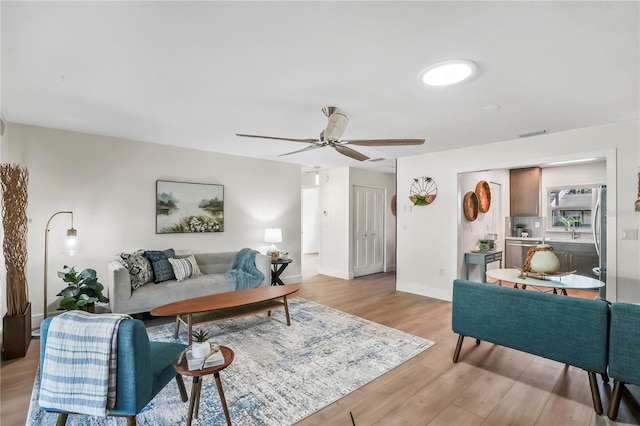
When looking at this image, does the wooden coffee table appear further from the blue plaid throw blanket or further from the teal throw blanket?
the blue plaid throw blanket

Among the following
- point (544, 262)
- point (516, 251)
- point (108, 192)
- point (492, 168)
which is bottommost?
point (516, 251)

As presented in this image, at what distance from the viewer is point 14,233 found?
291cm

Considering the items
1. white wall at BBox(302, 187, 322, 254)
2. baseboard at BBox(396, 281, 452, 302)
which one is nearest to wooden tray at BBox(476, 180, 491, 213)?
baseboard at BBox(396, 281, 452, 302)

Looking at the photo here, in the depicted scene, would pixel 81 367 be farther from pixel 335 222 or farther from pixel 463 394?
pixel 335 222

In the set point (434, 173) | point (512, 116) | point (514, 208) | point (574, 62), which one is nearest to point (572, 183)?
point (514, 208)

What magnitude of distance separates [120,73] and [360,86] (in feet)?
6.01

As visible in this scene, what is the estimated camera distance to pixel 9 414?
2.03m

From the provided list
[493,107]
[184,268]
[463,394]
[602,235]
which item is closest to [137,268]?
[184,268]

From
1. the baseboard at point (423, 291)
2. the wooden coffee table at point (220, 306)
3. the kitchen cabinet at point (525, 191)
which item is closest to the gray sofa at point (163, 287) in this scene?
the wooden coffee table at point (220, 306)

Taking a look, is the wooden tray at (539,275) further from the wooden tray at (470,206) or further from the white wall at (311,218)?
the white wall at (311,218)

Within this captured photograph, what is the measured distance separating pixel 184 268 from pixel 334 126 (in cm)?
282

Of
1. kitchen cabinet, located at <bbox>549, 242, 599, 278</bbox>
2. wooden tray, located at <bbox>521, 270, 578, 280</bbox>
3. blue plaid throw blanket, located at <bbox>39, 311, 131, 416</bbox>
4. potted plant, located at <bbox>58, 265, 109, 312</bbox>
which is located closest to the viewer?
blue plaid throw blanket, located at <bbox>39, 311, 131, 416</bbox>

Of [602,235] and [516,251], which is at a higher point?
[602,235]

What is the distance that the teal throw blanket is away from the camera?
13.8 ft
